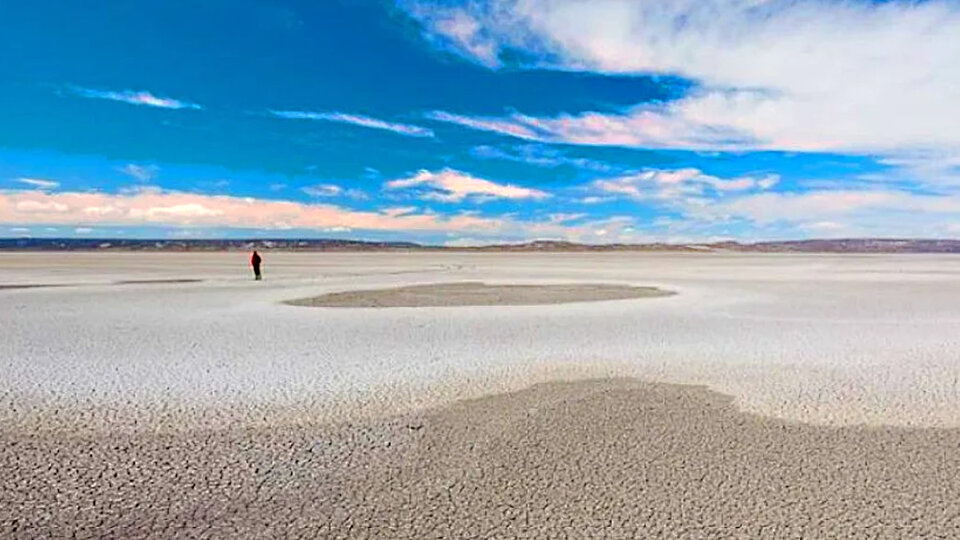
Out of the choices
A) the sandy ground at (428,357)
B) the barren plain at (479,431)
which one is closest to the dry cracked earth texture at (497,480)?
the barren plain at (479,431)

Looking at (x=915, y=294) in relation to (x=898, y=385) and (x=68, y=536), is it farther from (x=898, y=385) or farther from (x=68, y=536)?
(x=68, y=536)

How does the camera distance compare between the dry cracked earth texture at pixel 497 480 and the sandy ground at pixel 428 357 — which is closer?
the dry cracked earth texture at pixel 497 480

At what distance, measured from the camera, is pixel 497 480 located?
4.76m

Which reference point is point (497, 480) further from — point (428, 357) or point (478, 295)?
point (478, 295)

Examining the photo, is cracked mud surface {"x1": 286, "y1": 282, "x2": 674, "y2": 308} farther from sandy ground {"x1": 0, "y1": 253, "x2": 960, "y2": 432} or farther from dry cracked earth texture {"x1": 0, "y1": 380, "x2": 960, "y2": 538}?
dry cracked earth texture {"x1": 0, "y1": 380, "x2": 960, "y2": 538}

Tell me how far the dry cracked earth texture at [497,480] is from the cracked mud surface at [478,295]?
1139 cm

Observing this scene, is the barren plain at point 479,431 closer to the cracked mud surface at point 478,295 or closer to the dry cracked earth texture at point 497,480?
the dry cracked earth texture at point 497,480

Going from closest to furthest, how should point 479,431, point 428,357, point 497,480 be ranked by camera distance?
point 497,480 → point 479,431 → point 428,357

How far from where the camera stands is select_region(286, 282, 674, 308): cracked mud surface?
17797 mm

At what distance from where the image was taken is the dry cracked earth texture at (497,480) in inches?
158

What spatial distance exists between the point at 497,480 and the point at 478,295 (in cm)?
1559

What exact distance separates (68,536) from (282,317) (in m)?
10.6

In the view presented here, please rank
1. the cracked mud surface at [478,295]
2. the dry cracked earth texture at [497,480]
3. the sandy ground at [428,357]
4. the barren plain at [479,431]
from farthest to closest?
the cracked mud surface at [478,295] → the sandy ground at [428,357] → the barren plain at [479,431] → the dry cracked earth texture at [497,480]

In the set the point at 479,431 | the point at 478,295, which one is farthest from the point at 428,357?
the point at 478,295
